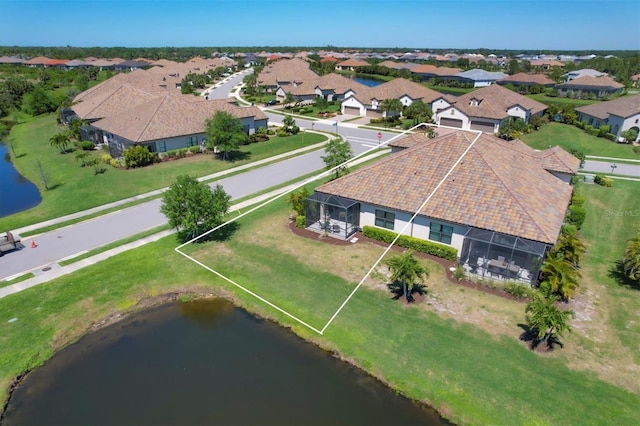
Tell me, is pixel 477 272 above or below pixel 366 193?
below

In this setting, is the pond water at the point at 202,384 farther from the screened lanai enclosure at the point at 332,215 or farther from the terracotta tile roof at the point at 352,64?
the terracotta tile roof at the point at 352,64

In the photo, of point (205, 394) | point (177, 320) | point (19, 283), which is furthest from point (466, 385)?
point (19, 283)

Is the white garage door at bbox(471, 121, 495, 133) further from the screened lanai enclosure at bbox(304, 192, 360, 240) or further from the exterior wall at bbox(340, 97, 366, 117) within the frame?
the screened lanai enclosure at bbox(304, 192, 360, 240)

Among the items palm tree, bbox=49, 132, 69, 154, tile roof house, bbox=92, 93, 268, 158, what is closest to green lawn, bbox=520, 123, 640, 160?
tile roof house, bbox=92, 93, 268, 158

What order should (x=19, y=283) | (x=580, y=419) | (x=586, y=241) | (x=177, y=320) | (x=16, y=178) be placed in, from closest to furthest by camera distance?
(x=580, y=419)
(x=177, y=320)
(x=19, y=283)
(x=586, y=241)
(x=16, y=178)

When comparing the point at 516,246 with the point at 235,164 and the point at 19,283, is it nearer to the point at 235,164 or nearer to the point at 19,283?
the point at 19,283

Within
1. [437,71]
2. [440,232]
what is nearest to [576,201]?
[440,232]
